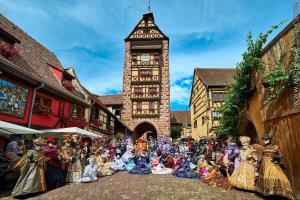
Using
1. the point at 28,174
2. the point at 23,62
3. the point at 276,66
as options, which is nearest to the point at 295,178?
the point at 276,66

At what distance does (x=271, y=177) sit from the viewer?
478 cm

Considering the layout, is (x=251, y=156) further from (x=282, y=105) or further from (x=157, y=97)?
(x=157, y=97)

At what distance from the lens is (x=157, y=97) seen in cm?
2477

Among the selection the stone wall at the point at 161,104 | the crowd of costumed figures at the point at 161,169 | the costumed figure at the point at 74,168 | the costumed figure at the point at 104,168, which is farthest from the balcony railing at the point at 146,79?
the costumed figure at the point at 74,168

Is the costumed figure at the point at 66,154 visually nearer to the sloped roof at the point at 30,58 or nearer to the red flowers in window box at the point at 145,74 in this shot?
the sloped roof at the point at 30,58

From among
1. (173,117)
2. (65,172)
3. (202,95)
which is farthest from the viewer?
(173,117)

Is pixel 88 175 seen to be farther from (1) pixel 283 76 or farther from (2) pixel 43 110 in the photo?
(1) pixel 283 76

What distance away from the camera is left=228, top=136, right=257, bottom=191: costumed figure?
5.60 meters

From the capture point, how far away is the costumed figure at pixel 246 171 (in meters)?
5.60

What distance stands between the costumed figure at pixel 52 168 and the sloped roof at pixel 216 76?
698 inches

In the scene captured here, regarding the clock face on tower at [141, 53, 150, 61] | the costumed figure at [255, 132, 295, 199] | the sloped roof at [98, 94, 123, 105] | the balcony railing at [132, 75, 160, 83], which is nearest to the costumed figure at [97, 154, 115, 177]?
the costumed figure at [255, 132, 295, 199]

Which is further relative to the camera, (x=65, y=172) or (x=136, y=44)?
(x=136, y=44)

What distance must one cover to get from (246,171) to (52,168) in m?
5.83

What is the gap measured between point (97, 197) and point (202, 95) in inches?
787
